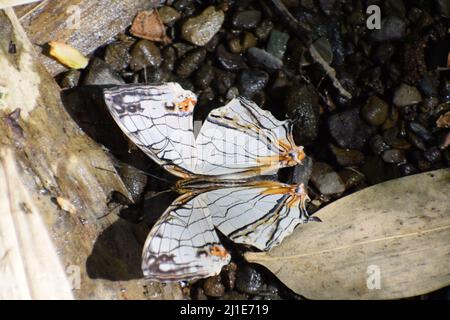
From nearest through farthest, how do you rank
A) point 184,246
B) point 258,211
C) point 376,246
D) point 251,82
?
1. point 184,246
2. point 258,211
3. point 376,246
4. point 251,82

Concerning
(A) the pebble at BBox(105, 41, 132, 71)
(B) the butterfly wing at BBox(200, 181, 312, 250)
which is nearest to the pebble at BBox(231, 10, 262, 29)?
(A) the pebble at BBox(105, 41, 132, 71)

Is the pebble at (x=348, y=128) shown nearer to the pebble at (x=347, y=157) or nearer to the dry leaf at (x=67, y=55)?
the pebble at (x=347, y=157)

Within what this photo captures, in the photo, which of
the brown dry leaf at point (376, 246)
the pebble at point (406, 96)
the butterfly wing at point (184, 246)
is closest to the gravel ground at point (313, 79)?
the pebble at point (406, 96)

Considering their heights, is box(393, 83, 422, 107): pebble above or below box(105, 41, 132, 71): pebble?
below

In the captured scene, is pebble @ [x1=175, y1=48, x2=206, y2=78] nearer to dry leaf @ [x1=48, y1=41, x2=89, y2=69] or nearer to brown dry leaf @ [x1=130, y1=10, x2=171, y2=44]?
brown dry leaf @ [x1=130, y1=10, x2=171, y2=44]

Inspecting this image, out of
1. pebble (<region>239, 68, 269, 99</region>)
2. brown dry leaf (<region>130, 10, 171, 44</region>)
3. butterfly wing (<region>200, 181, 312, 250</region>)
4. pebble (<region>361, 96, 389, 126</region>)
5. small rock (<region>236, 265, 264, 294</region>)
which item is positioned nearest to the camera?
butterfly wing (<region>200, 181, 312, 250</region>)

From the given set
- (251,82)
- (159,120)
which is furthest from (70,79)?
(251,82)

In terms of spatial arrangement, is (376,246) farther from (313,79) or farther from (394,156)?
(313,79)
